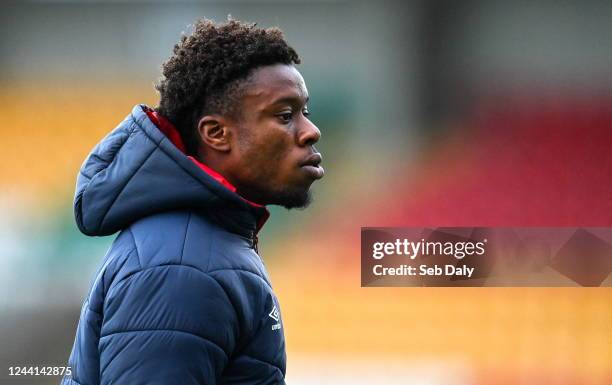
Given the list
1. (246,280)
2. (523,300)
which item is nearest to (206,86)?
(246,280)

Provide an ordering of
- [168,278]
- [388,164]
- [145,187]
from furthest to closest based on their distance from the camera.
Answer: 1. [388,164]
2. [145,187]
3. [168,278]

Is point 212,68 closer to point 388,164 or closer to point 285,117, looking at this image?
point 285,117

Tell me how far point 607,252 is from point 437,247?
2.20 ft

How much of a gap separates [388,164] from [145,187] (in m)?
2.22

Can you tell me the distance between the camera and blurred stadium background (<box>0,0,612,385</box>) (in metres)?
3.21

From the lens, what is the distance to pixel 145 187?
44.7 inches

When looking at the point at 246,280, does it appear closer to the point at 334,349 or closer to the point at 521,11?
the point at 334,349

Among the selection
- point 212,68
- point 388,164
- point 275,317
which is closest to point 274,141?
point 212,68

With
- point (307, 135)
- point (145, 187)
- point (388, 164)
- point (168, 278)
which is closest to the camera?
point (168, 278)

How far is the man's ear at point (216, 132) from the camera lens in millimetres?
1213

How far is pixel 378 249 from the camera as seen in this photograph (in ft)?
10.7

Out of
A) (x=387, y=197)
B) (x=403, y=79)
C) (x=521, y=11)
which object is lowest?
(x=387, y=197)

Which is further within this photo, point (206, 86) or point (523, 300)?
point (523, 300)

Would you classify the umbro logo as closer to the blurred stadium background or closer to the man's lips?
the man's lips
